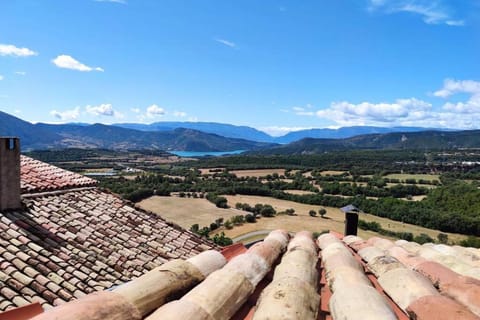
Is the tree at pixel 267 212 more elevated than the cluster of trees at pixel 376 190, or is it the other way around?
the cluster of trees at pixel 376 190

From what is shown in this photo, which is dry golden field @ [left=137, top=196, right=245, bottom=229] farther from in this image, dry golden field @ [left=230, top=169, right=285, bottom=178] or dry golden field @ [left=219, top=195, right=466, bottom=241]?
dry golden field @ [left=230, top=169, right=285, bottom=178]

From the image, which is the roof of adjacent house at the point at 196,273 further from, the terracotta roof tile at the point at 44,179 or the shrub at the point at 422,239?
the shrub at the point at 422,239

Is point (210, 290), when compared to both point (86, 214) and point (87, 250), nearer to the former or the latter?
point (87, 250)

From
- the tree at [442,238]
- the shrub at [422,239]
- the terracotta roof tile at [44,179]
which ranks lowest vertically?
the tree at [442,238]

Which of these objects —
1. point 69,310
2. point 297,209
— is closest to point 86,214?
point 69,310

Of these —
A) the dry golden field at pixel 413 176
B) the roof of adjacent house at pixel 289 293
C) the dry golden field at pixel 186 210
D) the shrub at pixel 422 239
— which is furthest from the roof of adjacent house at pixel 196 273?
the dry golden field at pixel 413 176
